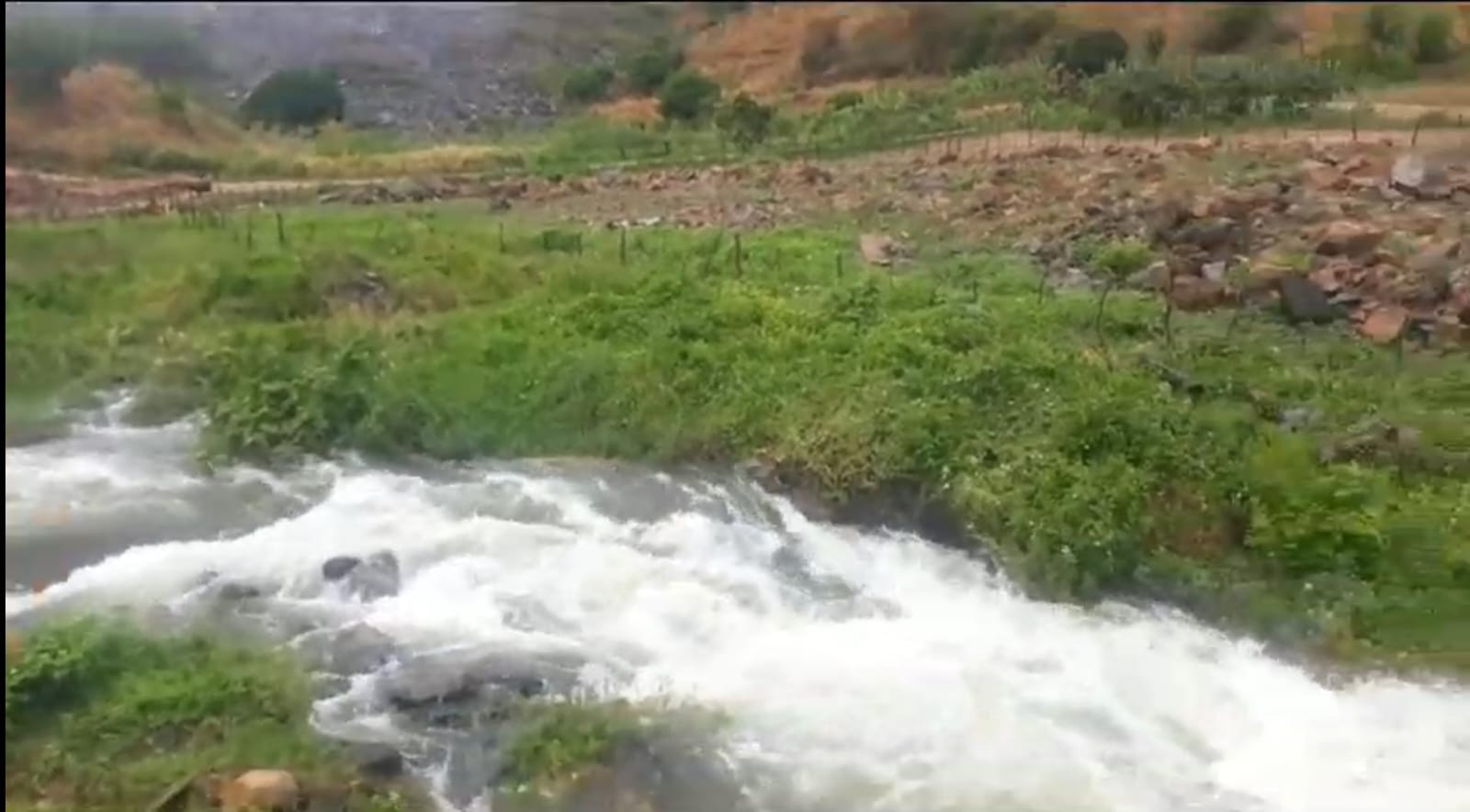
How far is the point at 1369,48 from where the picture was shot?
366 inches

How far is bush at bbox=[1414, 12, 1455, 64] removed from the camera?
870 centimetres

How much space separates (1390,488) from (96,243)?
261 inches

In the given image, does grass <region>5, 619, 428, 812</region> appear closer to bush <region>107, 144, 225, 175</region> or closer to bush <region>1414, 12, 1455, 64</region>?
bush <region>1414, 12, 1455, 64</region>

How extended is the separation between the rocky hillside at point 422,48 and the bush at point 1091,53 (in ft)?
19.5

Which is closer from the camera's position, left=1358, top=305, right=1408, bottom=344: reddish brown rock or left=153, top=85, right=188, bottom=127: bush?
left=1358, top=305, right=1408, bottom=344: reddish brown rock

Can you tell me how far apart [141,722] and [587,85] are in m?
14.2

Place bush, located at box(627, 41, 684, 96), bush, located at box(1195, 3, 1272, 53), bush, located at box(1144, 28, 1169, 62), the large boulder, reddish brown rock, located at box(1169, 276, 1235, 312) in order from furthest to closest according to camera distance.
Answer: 1. bush, located at box(627, 41, 684, 96)
2. bush, located at box(1144, 28, 1169, 62)
3. bush, located at box(1195, 3, 1272, 53)
4. reddish brown rock, located at box(1169, 276, 1235, 312)
5. the large boulder

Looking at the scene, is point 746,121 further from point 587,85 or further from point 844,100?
point 587,85

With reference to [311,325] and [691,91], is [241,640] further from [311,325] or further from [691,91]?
[691,91]

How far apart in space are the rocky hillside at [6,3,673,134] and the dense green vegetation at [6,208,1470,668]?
18.5 feet

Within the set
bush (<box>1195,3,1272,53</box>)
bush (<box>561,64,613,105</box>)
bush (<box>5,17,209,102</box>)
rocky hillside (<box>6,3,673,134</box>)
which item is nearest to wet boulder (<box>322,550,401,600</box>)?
bush (<box>5,17,209,102</box>)

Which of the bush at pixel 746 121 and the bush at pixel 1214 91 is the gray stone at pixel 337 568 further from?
the bush at pixel 746 121

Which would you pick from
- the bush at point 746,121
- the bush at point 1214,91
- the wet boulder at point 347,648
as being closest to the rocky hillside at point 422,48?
the bush at point 746,121

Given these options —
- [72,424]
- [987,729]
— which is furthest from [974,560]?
[72,424]
